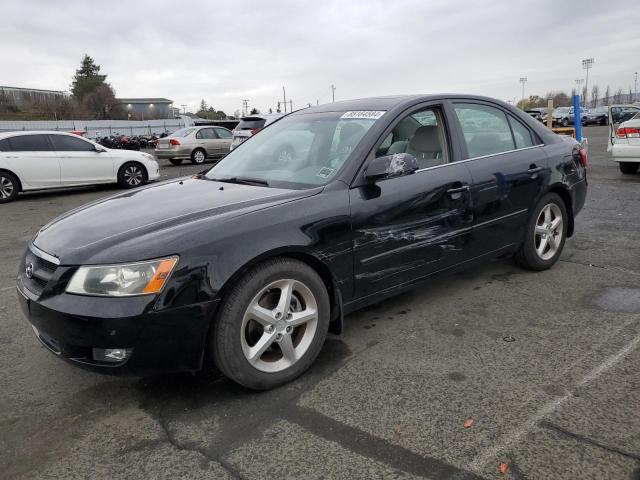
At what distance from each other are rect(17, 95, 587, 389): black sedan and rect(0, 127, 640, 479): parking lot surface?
11.4 inches

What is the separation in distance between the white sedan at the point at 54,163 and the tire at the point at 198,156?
6.02 meters

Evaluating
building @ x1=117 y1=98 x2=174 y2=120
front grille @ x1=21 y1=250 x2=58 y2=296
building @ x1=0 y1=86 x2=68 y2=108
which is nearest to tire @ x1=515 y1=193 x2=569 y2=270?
front grille @ x1=21 y1=250 x2=58 y2=296

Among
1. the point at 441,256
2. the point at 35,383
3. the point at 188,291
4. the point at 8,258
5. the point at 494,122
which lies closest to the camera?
the point at 188,291

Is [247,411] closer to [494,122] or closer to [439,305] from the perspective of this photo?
[439,305]

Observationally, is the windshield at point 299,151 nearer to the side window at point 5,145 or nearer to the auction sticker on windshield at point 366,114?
the auction sticker on windshield at point 366,114

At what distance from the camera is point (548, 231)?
4.52 m

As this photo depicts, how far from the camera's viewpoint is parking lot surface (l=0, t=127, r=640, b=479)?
218 centimetres

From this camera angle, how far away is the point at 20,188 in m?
10.9

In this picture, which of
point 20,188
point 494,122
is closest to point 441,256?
point 494,122

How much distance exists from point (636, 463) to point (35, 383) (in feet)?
10.3

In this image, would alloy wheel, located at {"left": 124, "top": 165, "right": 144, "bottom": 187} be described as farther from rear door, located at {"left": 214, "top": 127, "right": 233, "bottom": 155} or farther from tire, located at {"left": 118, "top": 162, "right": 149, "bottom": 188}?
rear door, located at {"left": 214, "top": 127, "right": 233, "bottom": 155}

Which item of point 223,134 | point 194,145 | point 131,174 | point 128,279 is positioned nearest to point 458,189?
point 128,279

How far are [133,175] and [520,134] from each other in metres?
10.2

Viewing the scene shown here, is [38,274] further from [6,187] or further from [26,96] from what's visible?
[26,96]
